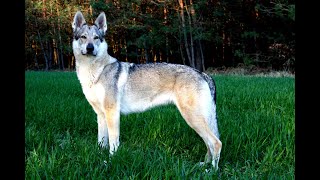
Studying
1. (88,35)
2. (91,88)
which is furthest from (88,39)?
(91,88)

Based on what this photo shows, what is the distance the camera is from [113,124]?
426cm

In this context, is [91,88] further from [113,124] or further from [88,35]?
[88,35]

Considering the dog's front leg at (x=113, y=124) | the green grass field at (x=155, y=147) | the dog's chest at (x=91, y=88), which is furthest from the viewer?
the dog's chest at (x=91, y=88)

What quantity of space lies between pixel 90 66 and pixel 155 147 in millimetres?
1420

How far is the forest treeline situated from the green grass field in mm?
16131

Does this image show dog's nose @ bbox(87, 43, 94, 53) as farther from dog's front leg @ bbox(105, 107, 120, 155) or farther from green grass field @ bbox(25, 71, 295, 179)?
green grass field @ bbox(25, 71, 295, 179)

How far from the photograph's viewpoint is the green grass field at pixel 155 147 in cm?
278

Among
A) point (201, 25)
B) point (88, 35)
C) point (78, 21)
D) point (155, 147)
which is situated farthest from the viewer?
point (201, 25)

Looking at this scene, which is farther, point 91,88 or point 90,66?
point 90,66

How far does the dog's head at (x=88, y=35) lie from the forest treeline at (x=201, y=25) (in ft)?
55.4

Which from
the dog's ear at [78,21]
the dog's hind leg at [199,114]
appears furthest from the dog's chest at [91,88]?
the dog's hind leg at [199,114]

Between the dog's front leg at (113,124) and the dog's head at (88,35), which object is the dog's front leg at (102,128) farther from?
the dog's head at (88,35)
